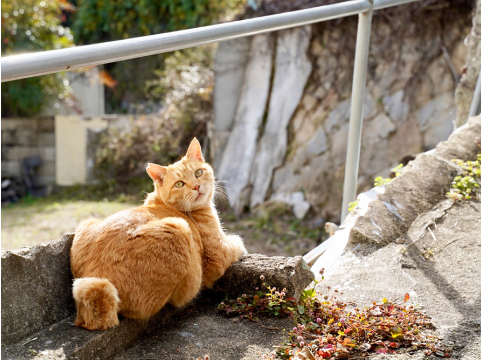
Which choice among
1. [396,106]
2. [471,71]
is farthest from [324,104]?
[471,71]

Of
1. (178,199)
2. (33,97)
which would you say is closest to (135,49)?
(178,199)

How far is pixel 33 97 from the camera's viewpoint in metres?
9.27

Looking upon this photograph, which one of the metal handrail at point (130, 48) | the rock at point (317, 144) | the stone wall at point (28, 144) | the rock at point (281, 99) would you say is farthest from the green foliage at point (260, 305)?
the stone wall at point (28, 144)

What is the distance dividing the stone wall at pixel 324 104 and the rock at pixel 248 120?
2 cm

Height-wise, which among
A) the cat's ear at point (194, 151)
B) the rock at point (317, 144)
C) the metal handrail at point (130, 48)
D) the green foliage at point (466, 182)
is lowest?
the rock at point (317, 144)

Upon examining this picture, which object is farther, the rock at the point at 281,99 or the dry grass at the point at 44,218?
the rock at the point at 281,99

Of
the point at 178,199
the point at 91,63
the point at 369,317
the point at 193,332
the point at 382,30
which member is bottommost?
the point at 193,332

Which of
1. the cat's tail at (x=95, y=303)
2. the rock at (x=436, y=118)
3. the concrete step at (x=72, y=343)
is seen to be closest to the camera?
the concrete step at (x=72, y=343)

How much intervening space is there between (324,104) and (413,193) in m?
4.52

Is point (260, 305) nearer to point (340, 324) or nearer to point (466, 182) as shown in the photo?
point (340, 324)

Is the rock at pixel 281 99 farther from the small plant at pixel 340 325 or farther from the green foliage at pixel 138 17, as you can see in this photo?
the small plant at pixel 340 325

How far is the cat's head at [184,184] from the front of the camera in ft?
6.86

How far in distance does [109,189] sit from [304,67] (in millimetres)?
4165

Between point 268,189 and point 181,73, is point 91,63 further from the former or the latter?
point 181,73
